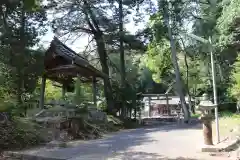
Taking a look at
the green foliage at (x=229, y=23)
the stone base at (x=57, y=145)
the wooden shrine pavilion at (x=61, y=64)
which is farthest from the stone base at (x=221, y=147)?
the wooden shrine pavilion at (x=61, y=64)

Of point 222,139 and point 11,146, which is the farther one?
point 222,139

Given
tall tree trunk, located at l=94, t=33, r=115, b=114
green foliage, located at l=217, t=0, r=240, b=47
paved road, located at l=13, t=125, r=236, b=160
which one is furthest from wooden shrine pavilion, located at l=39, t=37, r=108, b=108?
green foliage, located at l=217, t=0, r=240, b=47

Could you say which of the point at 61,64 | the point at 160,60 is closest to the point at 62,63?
the point at 61,64

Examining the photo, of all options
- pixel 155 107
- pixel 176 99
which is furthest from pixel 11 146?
pixel 176 99

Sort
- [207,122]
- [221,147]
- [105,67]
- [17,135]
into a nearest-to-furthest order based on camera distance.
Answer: [221,147], [207,122], [17,135], [105,67]

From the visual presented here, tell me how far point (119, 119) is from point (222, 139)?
28.9ft

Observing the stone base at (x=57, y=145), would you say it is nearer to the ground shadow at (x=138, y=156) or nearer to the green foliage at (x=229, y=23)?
the ground shadow at (x=138, y=156)

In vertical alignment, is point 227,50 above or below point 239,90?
above

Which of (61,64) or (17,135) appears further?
(61,64)

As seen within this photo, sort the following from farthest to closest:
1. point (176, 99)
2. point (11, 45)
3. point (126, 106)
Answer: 1. point (176, 99)
2. point (126, 106)
3. point (11, 45)

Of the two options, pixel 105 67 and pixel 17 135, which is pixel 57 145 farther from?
pixel 105 67

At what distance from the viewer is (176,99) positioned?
37.1m

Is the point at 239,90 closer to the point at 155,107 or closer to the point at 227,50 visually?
the point at 227,50

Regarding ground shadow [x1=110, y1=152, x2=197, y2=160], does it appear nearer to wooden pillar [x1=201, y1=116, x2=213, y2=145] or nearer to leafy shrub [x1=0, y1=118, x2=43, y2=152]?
wooden pillar [x1=201, y1=116, x2=213, y2=145]
